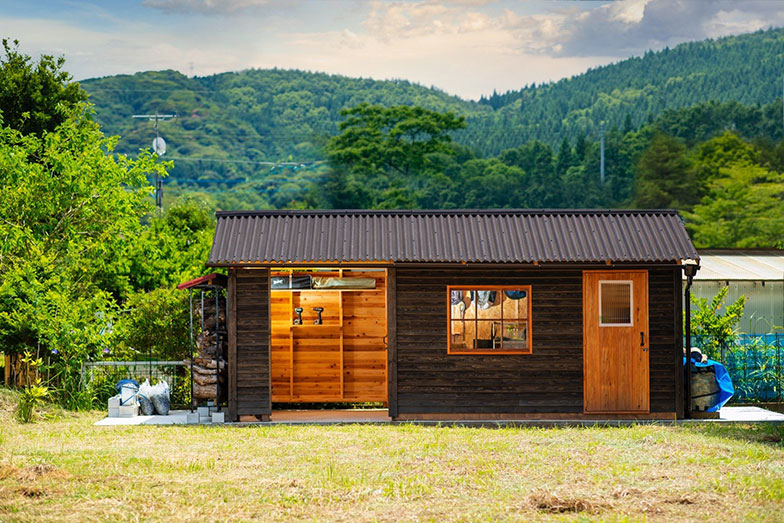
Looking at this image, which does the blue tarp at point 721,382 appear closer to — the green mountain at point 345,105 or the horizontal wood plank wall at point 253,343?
the horizontal wood plank wall at point 253,343

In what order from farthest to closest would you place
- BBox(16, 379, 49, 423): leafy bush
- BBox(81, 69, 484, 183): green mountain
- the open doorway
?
BBox(81, 69, 484, 183): green mountain → the open doorway → BBox(16, 379, 49, 423): leafy bush

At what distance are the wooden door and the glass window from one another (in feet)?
2.87

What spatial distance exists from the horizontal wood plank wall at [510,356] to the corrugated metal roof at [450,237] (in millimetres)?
378

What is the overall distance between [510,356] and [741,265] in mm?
11594

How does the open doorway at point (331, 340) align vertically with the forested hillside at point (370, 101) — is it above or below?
below

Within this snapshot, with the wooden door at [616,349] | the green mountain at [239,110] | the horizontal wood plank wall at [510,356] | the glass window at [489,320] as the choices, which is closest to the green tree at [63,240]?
the horizontal wood plank wall at [510,356]

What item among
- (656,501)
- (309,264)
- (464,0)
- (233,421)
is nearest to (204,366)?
(233,421)

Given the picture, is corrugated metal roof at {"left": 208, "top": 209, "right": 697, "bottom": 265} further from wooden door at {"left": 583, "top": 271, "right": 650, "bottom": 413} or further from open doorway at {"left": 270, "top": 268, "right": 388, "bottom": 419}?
open doorway at {"left": 270, "top": 268, "right": 388, "bottom": 419}

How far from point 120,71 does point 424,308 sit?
2963 inches

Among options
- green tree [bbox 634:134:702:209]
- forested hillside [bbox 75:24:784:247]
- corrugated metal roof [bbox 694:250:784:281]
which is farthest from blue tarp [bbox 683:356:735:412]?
green tree [bbox 634:134:702:209]

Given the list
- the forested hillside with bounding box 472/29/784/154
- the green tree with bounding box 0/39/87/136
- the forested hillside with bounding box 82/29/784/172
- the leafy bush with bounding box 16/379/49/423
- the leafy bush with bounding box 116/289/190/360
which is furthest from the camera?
the forested hillside with bounding box 472/29/784/154

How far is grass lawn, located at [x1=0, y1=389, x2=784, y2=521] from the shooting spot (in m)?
8.23

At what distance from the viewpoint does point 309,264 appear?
44.2 ft

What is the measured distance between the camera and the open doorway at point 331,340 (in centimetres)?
1522
